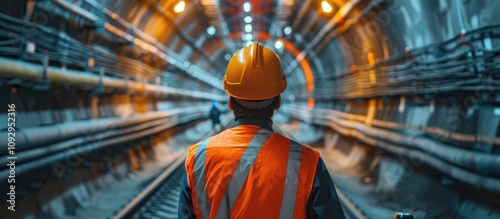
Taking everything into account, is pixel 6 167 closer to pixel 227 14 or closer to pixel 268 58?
pixel 268 58

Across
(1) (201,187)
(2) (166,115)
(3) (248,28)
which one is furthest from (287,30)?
(1) (201,187)

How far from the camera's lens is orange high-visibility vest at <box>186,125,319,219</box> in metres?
2.32

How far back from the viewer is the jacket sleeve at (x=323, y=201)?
2.29m

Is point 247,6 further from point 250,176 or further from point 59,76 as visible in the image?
point 250,176

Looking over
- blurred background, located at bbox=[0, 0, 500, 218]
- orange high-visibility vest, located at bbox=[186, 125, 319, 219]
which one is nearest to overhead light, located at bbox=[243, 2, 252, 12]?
blurred background, located at bbox=[0, 0, 500, 218]

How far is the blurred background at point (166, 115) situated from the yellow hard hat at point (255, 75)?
135 inches

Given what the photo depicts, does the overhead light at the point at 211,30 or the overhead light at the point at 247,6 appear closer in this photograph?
the overhead light at the point at 247,6

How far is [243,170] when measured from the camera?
236cm

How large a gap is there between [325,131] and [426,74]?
1081 cm

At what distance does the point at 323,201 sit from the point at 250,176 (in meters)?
0.32

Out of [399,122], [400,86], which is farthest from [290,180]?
[399,122]

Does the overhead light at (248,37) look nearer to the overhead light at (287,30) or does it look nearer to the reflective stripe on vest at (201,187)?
the overhead light at (287,30)

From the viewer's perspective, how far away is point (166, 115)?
17.0 meters

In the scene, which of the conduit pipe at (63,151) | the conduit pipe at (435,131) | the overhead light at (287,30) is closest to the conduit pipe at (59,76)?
the conduit pipe at (63,151)
